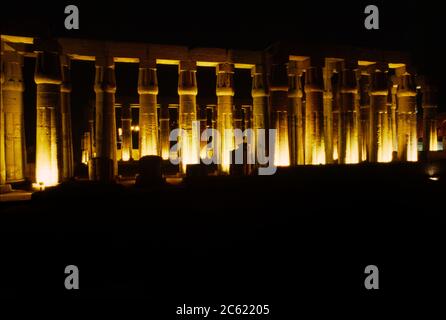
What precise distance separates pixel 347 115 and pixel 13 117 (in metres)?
17.0

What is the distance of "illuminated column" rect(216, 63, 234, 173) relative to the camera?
19.3m

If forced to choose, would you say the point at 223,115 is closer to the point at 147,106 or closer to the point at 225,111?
the point at 225,111

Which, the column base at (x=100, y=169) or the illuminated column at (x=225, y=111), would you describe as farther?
the illuminated column at (x=225, y=111)

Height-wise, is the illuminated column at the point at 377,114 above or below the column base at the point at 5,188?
above

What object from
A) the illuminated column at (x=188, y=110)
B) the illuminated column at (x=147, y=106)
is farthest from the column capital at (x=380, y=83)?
the illuminated column at (x=147, y=106)

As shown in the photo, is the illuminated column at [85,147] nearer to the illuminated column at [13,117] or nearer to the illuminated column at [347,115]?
the illuminated column at [13,117]

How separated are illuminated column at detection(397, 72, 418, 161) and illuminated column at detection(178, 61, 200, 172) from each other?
43.2 ft

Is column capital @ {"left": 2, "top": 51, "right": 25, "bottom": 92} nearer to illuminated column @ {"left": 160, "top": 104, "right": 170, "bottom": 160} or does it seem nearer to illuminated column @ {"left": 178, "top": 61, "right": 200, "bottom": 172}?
illuminated column @ {"left": 178, "top": 61, "right": 200, "bottom": 172}

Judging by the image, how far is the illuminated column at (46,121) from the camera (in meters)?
14.1

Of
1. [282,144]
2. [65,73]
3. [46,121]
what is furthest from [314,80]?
[46,121]

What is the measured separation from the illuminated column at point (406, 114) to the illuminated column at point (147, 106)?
15418 mm

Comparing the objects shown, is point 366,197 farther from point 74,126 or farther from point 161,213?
point 74,126

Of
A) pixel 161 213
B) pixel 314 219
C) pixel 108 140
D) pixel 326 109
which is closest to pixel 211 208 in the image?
pixel 161 213

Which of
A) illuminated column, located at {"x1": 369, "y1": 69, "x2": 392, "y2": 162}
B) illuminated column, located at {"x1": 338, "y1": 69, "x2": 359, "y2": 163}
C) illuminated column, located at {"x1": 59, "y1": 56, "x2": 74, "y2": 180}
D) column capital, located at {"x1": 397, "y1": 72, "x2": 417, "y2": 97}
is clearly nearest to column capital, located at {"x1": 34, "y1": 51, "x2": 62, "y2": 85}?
illuminated column, located at {"x1": 59, "y1": 56, "x2": 74, "y2": 180}
